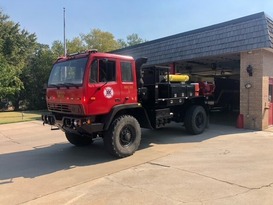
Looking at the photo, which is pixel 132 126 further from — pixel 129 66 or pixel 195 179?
pixel 195 179

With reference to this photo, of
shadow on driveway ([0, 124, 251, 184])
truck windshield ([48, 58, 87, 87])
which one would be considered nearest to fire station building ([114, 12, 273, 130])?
shadow on driveway ([0, 124, 251, 184])

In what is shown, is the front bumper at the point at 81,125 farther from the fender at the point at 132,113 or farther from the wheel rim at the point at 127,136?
the wheel rim at the point at 127,136

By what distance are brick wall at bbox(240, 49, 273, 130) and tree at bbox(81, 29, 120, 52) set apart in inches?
1722

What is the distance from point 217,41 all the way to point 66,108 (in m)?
8.33

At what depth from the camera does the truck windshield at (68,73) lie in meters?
7.72

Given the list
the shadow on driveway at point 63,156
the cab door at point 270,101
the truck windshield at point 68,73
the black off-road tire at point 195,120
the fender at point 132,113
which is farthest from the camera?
the cab door at point 270,101

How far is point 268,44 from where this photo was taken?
37.2 feet

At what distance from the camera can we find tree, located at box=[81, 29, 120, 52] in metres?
55.0

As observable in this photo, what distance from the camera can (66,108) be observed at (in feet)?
26.2

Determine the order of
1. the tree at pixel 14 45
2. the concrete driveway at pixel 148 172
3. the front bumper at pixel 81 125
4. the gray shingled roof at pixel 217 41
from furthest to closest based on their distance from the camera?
the tree at pixel 14 45 < the gray shingled roof at pixel 217 41 < the front bumper at pixel 81 125 < the concrete driveway at pixel 148 172

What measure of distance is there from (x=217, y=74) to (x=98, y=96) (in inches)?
691

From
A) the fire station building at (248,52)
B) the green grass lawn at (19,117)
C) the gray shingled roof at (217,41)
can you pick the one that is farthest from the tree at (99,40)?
the fire station building at (248,52)

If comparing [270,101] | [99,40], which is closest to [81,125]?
[270,101]

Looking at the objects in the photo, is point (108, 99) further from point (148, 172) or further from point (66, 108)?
point (148, 172)
